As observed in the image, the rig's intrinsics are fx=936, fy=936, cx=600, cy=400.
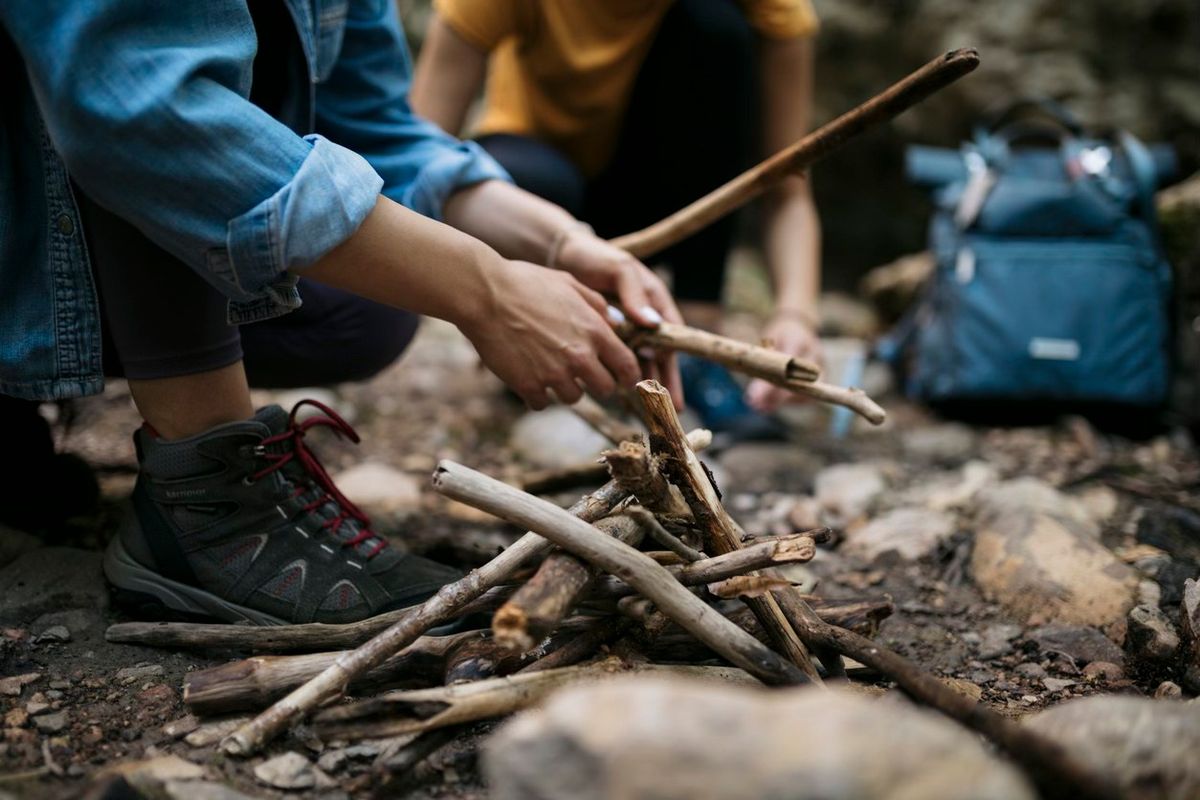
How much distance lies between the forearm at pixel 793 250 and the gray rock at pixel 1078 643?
129 centimetres

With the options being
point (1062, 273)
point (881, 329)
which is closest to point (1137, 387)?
point (1062, 273)

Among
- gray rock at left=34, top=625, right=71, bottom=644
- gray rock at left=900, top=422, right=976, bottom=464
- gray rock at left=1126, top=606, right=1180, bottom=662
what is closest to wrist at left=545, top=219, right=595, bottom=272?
gray rock at left=34, top=625, right=71, bottom=644

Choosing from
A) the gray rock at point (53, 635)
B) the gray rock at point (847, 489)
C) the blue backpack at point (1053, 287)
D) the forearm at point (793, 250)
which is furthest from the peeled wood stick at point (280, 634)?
the blue backpack at point (1053, 287)

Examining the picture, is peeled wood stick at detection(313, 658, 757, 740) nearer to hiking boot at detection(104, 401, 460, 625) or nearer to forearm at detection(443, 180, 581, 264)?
hiking boot at detection(104, 401, 460, 625)

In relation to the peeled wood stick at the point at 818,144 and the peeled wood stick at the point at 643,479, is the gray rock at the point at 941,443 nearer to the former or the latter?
the peeled wood stick at the point at 818,144

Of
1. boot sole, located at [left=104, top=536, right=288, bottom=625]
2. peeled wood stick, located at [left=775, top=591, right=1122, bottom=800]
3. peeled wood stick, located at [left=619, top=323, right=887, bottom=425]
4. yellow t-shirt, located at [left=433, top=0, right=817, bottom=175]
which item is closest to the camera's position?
peeled wood stick, located at [left=775, top=591, right=1122, bottom=800]

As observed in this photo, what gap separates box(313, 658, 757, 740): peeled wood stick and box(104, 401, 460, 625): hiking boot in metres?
0.33

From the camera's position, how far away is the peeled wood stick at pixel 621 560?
1.20 meters

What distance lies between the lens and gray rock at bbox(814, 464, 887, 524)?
2.46 meters

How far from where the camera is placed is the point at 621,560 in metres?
1.21

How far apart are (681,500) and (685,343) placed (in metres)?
0.49

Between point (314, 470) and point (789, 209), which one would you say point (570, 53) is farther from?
point (314, 470)

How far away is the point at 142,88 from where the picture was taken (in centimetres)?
110

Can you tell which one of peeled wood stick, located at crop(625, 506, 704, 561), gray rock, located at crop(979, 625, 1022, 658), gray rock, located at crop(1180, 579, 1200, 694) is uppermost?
peeled wood stick, located at crop(625, 506, 704, 561)
